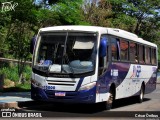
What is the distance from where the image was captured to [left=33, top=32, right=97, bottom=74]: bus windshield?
15930mm

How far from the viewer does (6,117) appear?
12.9 m

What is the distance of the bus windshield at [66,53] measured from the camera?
15.9m

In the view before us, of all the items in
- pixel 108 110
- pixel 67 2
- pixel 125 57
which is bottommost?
pixel 108 110

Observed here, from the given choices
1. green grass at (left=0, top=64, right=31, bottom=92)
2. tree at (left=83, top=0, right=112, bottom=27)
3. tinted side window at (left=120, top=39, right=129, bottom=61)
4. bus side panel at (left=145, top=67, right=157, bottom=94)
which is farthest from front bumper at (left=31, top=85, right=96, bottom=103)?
tree at (left=83, top=0, right=112, bottom=27)

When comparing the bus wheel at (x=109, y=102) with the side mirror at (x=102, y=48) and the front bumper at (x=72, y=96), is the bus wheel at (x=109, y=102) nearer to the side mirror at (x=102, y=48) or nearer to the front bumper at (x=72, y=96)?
the front bumper at (x=72, y=96)

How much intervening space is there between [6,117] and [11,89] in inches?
457

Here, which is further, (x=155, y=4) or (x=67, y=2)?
(x=155, y=4)

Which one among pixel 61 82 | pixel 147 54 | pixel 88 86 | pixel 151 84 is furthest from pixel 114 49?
pixel 151 84

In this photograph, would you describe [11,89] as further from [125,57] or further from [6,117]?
[6,117]

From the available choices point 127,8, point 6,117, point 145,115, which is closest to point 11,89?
point 6,117

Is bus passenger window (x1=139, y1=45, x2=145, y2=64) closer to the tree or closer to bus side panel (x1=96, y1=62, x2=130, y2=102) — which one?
bus side panel (x1=96, y1=62, x2=130, y2=102)

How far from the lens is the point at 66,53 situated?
16.1 m

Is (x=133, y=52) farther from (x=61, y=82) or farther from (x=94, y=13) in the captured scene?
(x=94, y=13)

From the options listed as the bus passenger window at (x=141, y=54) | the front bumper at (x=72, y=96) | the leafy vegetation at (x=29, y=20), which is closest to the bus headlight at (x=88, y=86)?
the front bumper at (x=72, y=96)
